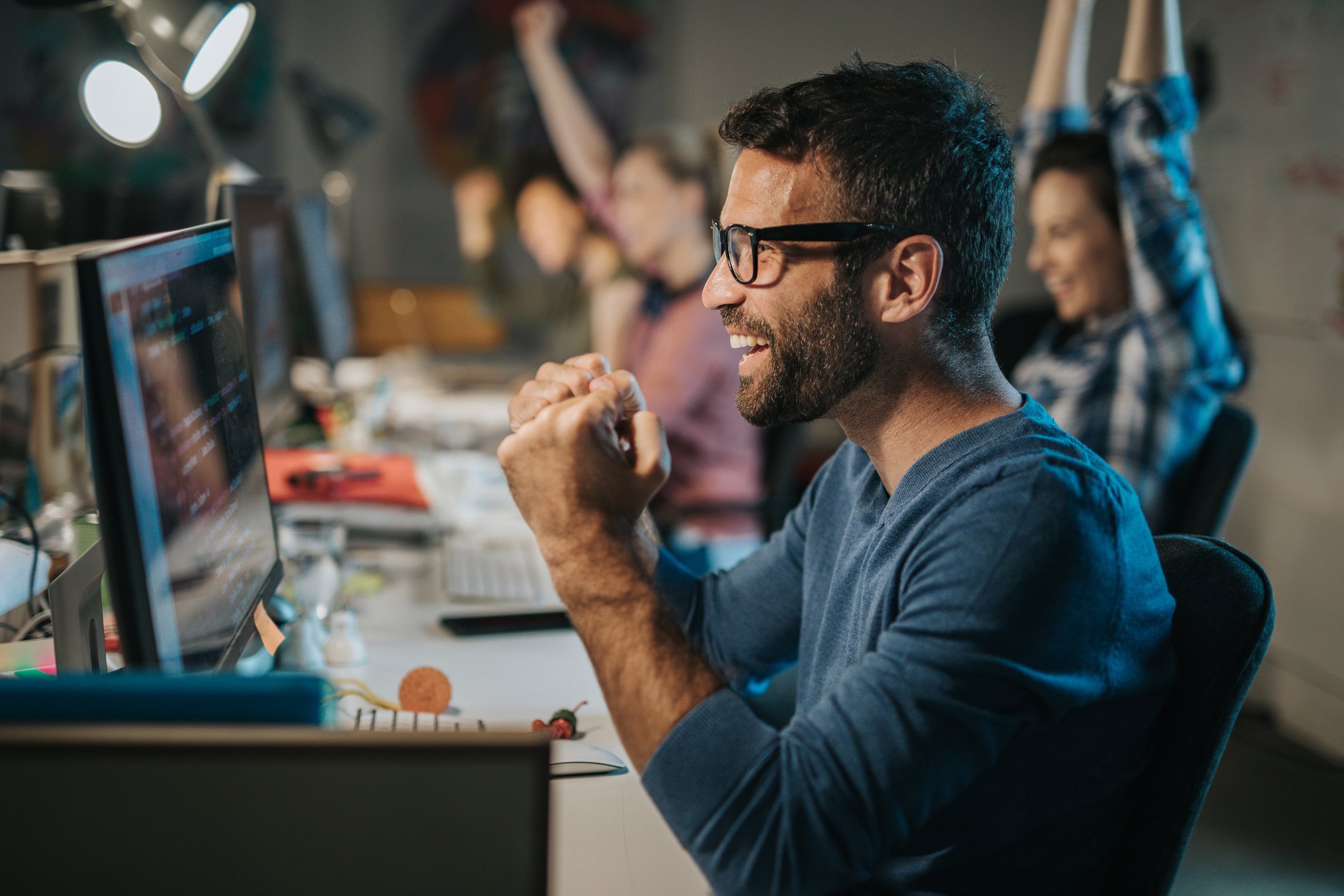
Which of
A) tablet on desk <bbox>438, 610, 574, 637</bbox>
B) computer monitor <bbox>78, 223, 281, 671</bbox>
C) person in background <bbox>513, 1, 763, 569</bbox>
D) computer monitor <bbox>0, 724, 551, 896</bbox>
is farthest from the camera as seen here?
person in background <bbox>513, 1, 763, 569</bbox>

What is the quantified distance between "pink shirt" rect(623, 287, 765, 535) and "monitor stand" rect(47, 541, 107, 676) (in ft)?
5.93

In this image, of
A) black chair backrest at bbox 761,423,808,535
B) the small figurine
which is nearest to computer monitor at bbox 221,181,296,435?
the small figurine

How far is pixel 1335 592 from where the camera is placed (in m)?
2.74

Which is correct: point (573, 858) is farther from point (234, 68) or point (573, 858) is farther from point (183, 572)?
point (234, 68)

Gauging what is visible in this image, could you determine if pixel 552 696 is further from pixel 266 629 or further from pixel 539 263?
pixel 539 263

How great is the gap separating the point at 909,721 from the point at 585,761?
1.40 feet

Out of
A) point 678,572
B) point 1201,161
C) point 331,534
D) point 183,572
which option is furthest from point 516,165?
point 183,572

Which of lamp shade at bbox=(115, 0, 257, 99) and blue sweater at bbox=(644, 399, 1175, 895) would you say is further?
lamp shade at bbox=(115, 0, 257, 99)

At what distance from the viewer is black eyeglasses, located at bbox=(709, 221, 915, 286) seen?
988mm

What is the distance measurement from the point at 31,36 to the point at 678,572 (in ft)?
14.2

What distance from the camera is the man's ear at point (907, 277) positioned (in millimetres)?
998

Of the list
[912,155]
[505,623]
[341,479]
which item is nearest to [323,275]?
[341,479]

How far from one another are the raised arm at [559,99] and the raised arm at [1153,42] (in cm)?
299

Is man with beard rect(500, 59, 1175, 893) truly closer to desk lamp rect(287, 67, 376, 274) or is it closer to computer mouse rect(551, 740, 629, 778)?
computer mouse rect(551, 740, 629, 778)
